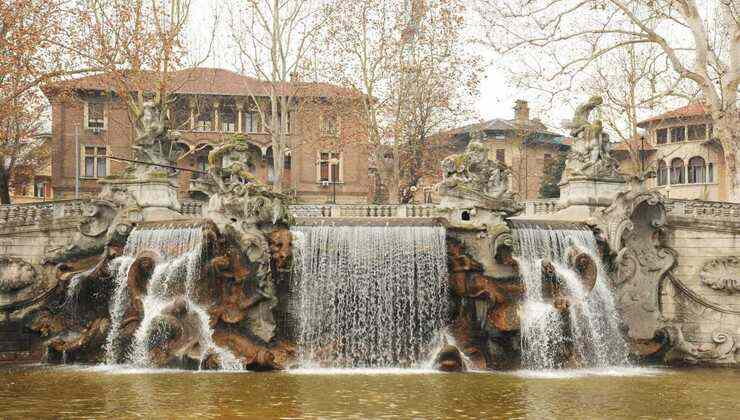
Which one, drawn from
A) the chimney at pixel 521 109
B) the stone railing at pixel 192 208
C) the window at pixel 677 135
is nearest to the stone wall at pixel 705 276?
the stone railing at pixel 192 208

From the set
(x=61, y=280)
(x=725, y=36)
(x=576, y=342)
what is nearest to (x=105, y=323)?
(x=61, y=280)

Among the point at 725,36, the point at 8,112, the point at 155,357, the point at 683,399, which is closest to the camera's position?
the point at 683,399

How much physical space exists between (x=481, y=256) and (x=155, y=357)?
843 centimetres

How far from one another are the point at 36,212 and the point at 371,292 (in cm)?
1080

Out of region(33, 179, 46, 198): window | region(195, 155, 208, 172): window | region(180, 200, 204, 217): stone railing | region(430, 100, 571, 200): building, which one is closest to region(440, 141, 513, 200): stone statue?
region(180, 200, 204, 217): stone railing

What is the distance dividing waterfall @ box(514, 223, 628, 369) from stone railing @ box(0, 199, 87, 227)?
12996 mm

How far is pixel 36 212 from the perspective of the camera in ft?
88.1

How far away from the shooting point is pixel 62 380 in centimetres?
1900

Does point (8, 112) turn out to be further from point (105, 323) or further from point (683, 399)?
point (683, 399)

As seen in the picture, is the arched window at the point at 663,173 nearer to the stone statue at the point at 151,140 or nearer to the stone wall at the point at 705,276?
the stone wall at the point at 705,276

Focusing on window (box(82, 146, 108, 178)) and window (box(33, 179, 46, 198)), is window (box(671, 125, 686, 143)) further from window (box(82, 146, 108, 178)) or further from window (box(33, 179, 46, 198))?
window (box(33, 179, 46, 198))

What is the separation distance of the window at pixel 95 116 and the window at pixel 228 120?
747 centimetres

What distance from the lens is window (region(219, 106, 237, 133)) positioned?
58969mm

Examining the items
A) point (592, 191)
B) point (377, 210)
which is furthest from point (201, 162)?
point (592, 191)
